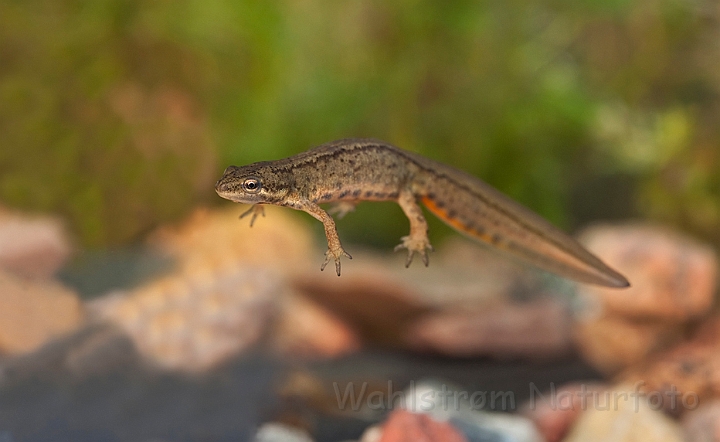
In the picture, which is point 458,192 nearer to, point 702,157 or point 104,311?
point 104,311

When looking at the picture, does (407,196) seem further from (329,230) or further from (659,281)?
(659,281)

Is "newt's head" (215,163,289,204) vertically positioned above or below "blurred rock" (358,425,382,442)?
above

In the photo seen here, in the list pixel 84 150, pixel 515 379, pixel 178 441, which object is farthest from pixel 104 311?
pixel 515 379

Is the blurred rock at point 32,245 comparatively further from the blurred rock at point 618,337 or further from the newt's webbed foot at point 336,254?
the blurred rock at point 618,337

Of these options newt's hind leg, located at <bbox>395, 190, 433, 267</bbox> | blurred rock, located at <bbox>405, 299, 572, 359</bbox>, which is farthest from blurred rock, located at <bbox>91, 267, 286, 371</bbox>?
newt's hind leg, located at <bbox>395, 190, 433, 267</bbox>

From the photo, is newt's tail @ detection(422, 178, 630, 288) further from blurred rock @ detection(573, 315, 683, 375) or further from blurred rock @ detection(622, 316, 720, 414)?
blurred rock @ detection(573, 315, 683, 375)

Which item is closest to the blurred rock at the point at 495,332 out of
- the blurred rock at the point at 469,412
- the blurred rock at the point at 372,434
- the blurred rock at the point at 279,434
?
the blurred rock at the point at 469,412

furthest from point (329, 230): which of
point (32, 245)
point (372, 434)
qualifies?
point (32, 245)
